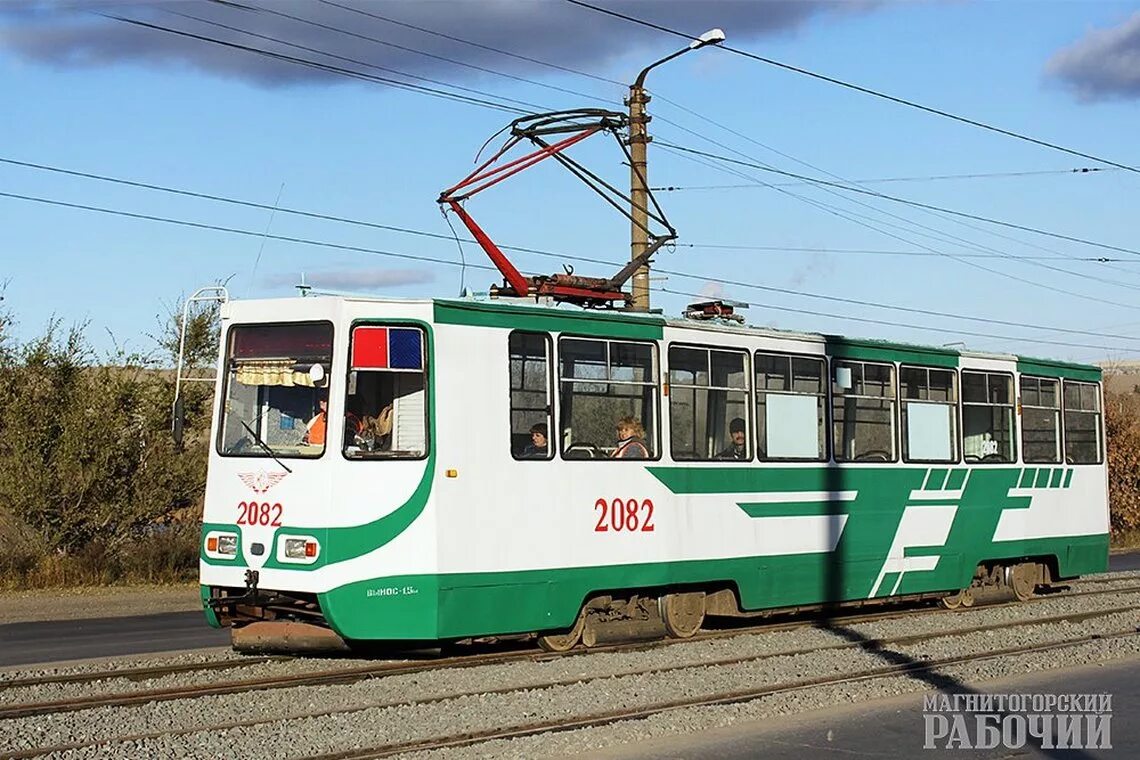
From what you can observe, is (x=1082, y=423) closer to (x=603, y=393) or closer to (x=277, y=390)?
(x=603, y=393)

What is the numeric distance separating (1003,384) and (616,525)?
7.37 metres

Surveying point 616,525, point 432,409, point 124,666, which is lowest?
point 124,666

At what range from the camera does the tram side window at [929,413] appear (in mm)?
17859

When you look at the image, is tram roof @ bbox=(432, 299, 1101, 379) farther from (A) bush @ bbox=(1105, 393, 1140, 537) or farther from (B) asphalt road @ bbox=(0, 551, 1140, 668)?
(A) bush @ bbox=(1105, 393, 1140, 537)

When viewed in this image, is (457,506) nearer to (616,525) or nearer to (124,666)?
(616,525)

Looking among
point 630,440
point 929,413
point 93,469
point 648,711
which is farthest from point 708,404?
point 93,469

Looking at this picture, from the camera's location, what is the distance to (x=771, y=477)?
15906 mm

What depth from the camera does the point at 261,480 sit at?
42.4ft

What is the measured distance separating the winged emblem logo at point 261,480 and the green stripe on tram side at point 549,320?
183 centimetres

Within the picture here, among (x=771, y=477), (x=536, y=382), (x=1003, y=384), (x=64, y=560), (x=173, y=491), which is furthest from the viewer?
(x=173, y=491)

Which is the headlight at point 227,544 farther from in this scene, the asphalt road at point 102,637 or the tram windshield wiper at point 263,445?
the asphalt road at point 102,637

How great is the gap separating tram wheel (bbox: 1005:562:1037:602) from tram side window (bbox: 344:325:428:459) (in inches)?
403

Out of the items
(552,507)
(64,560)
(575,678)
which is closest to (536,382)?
(552,507)

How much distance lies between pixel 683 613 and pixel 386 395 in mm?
4250
